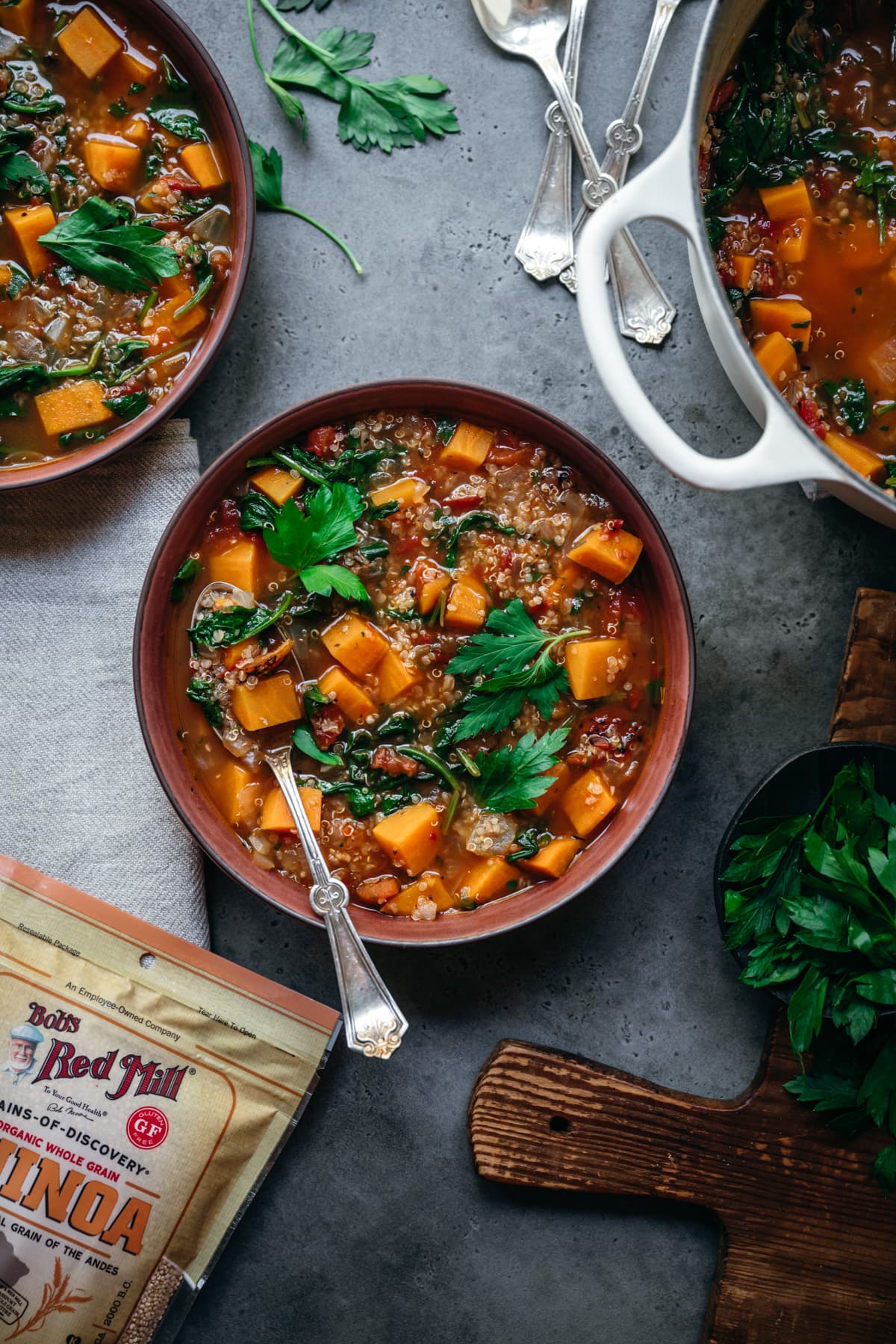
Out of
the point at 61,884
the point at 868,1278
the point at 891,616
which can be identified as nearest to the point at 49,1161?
the point at 61,884

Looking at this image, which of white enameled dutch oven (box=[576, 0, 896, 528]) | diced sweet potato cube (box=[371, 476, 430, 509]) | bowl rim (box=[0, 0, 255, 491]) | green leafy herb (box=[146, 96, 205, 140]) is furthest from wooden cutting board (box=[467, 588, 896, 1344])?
green leafy herb (box=[146, 96, 205, 140])

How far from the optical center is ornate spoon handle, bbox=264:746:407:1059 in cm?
241

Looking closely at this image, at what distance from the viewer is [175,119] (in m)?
2.56

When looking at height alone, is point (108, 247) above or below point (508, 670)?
above

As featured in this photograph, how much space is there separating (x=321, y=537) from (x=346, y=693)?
0.37m

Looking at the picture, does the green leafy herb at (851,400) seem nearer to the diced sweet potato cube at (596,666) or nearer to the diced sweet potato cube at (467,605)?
the diced sweet potato cube at (596,666)

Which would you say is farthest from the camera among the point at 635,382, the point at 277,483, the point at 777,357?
the point at 277,483

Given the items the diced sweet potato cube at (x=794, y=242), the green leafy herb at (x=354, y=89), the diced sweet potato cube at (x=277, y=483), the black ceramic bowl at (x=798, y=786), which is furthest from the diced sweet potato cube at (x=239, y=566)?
the diced sweet potato cube at (x=794, y=242)

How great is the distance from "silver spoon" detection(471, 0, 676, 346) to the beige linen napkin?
1.17 m

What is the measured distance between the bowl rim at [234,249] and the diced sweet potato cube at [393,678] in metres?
0.77

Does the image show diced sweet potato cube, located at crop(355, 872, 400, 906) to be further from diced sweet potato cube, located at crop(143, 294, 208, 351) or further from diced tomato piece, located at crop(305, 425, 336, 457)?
diced sweet potato cube, located at crop(143, 294, 208, 351)

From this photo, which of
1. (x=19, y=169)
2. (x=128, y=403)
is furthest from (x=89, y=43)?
(x=128, y=403)

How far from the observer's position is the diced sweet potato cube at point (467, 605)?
248cm

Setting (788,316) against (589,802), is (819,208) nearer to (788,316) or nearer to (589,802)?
(788,316)
